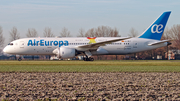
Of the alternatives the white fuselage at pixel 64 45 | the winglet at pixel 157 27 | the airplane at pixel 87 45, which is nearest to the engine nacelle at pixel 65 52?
the airplane at pixel 87 45

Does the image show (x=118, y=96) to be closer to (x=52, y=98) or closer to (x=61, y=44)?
(x=52, y=98)

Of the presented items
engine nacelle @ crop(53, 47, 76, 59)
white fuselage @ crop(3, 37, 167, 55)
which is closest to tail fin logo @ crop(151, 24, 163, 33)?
white fuselage @ crop(3, 37, 167, 55)

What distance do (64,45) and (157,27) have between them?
12.9 metres

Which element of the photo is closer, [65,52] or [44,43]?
[65,52]

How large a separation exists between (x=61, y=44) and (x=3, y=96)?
25146mm

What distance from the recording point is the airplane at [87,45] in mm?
31750

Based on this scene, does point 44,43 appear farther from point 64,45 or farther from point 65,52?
point 65,52

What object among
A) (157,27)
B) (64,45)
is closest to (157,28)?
(157,27)

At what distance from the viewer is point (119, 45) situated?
33.4 meters

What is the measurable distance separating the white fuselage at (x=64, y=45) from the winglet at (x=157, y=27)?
0.72m

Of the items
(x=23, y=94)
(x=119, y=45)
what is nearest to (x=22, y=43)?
(x=119, y=45)

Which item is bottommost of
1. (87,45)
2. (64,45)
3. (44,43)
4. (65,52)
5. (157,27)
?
(65,52)

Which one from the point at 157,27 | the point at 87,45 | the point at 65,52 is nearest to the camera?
the point at 65,52

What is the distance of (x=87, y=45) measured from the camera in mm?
30609
